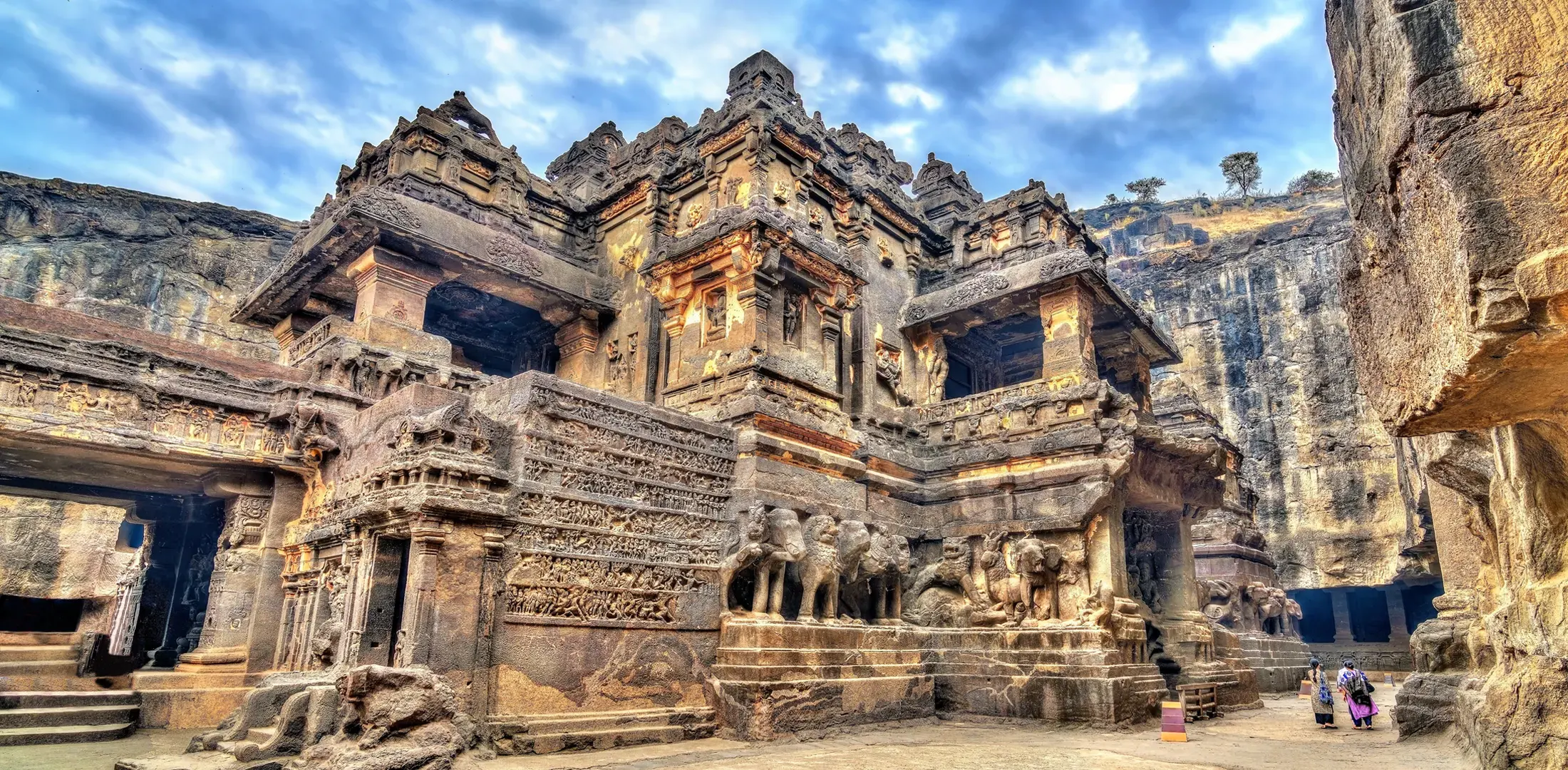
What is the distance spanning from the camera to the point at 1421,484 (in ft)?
57.9

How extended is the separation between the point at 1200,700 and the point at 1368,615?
93.8 ft

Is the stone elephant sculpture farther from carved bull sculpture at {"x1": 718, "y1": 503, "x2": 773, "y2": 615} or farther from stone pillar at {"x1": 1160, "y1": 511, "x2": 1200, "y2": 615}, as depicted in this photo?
stone pillar at {"x1": 1160, "y1": 511, "x2": 1200, "y2": 615}

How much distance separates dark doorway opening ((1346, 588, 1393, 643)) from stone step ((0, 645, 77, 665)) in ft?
129

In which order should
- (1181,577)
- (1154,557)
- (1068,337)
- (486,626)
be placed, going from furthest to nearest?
(1154,557) → (1181,577) → (1068,337) → (486,626)

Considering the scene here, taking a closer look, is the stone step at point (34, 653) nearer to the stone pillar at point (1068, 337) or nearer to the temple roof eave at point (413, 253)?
the temple roof eave at point (413, 253)

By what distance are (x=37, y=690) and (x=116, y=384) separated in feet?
12.2

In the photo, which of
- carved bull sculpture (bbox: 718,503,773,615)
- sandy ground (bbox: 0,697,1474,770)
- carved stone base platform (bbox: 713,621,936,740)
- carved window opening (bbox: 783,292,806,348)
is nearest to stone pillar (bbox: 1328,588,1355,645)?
sandy ground (bbox: 0,697,1474,770)

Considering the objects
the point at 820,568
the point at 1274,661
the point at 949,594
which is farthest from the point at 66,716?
the point at 1274,661

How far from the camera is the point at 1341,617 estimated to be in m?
34.2

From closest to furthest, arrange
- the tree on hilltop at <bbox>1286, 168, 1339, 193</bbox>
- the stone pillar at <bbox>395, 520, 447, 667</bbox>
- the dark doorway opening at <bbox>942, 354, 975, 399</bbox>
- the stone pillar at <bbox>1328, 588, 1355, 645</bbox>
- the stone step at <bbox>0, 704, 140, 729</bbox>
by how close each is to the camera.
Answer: the stone pillar at <bbox>395, 520, 447, 667</bbox> < the stone step at <bbox>0, 704, 140, 729</bbox> < the dark doorway opening at <bbox>942, 354, 975, 399</bbox> < the stone pillar at <bbox>1328, 588, 1355, 645</bbox> < the tree on hilltop at <bbox>1286, 168, 1339, 193</bbox>

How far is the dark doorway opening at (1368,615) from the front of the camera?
35.5m

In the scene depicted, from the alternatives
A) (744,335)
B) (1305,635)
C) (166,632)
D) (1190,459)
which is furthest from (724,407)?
(1305,635)

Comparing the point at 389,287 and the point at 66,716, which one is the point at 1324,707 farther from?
the point at 66,716

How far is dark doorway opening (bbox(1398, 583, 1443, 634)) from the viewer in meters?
33.0
